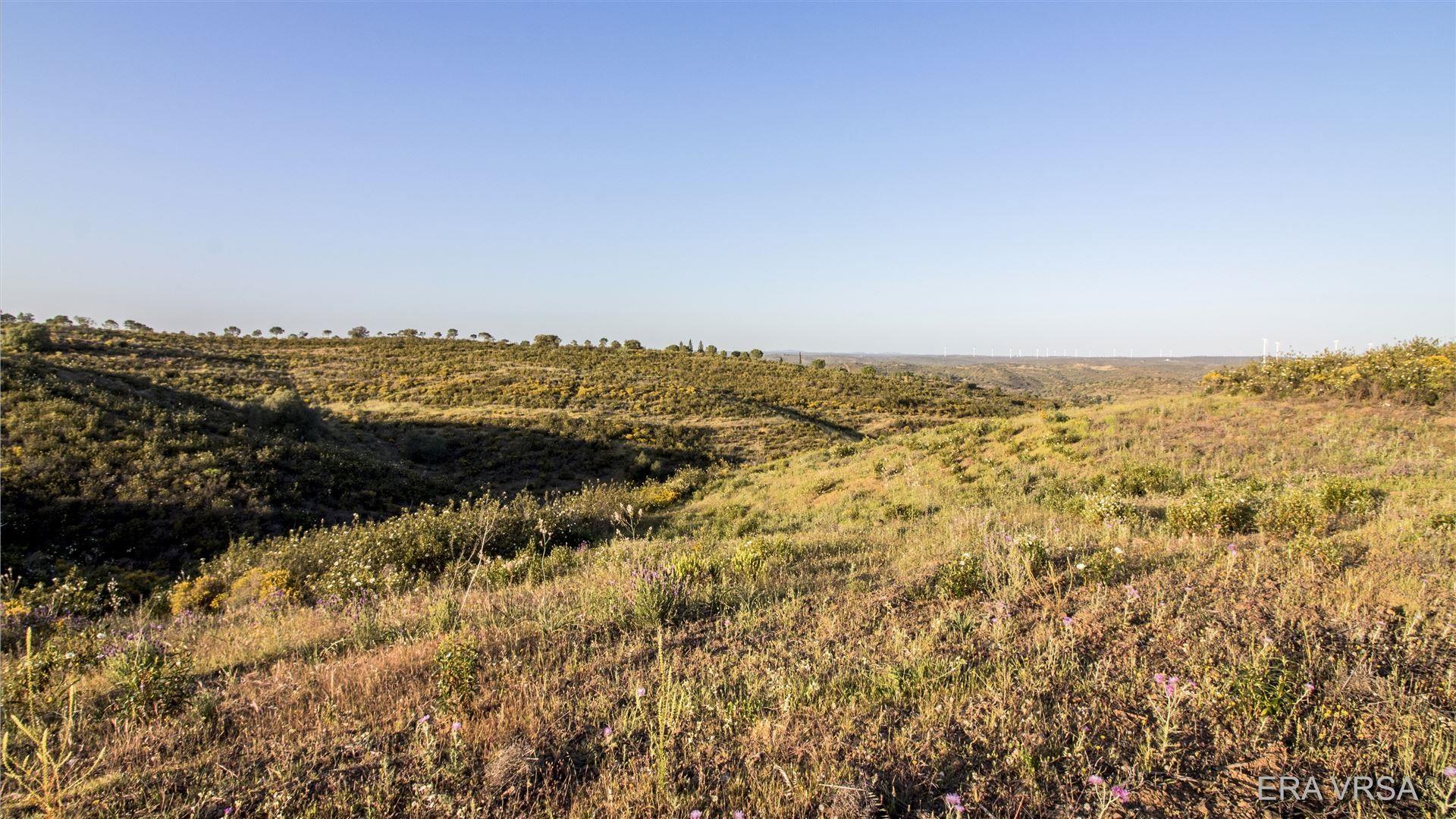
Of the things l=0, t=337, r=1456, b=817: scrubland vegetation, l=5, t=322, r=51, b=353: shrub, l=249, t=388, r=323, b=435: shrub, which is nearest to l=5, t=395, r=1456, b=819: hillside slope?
l=0, t=337, r=1456, b=817: scrubland vegetation

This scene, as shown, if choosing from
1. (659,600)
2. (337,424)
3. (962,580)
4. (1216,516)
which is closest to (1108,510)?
(1216,516)

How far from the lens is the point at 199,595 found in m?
8.14

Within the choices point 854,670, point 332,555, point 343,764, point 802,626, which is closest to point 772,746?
point 854,670

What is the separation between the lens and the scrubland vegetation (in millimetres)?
2377

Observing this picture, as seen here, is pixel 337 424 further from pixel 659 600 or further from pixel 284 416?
pixel 659 600

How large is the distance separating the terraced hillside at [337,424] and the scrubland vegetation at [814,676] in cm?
623

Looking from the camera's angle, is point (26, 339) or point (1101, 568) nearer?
point (1101, 568)

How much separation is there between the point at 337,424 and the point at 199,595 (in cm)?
2260

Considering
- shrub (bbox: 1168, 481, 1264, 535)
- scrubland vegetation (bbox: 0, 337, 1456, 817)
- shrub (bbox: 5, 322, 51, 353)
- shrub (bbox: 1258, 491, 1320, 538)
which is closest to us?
scrubland vegetation (bbox: 0, 337, 1456, 817)

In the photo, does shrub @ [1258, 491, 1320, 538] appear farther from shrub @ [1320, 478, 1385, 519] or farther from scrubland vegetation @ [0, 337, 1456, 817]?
shrub @ [1320, 478, 1385, 519]

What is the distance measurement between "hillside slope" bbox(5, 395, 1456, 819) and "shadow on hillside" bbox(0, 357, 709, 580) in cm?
783

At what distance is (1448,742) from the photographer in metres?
2.37

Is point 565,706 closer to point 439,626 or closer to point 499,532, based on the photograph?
point 439,626

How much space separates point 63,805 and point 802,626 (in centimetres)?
365
